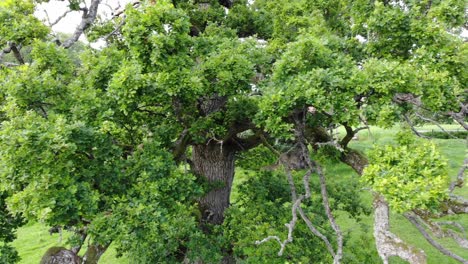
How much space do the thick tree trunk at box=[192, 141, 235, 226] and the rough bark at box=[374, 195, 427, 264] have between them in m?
3.89

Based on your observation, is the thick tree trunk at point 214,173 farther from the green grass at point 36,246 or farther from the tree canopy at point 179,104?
the green grass at point 36,246

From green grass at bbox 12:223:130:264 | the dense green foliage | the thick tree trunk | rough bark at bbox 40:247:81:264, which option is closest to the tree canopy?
the dense green foliage

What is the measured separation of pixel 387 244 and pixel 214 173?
436 cm

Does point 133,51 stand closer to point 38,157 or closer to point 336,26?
point 38,157


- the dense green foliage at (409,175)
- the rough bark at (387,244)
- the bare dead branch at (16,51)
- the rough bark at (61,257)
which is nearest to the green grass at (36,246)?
the rough bark at (61,257)

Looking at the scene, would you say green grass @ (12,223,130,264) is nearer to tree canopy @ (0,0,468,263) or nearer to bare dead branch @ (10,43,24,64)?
tree canopy @ (0,0,468,263)

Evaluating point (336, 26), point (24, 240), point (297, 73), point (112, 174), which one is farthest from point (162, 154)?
point (24, 240)

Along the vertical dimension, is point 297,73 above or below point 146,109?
above

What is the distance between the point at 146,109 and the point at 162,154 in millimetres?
1510

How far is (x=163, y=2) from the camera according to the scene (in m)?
5.14

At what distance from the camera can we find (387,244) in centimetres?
560

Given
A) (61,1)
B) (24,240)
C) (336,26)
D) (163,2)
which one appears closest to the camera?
(163,2)

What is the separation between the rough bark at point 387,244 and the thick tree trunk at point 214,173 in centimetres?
389

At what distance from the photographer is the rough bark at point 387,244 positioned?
5371 millimetres
